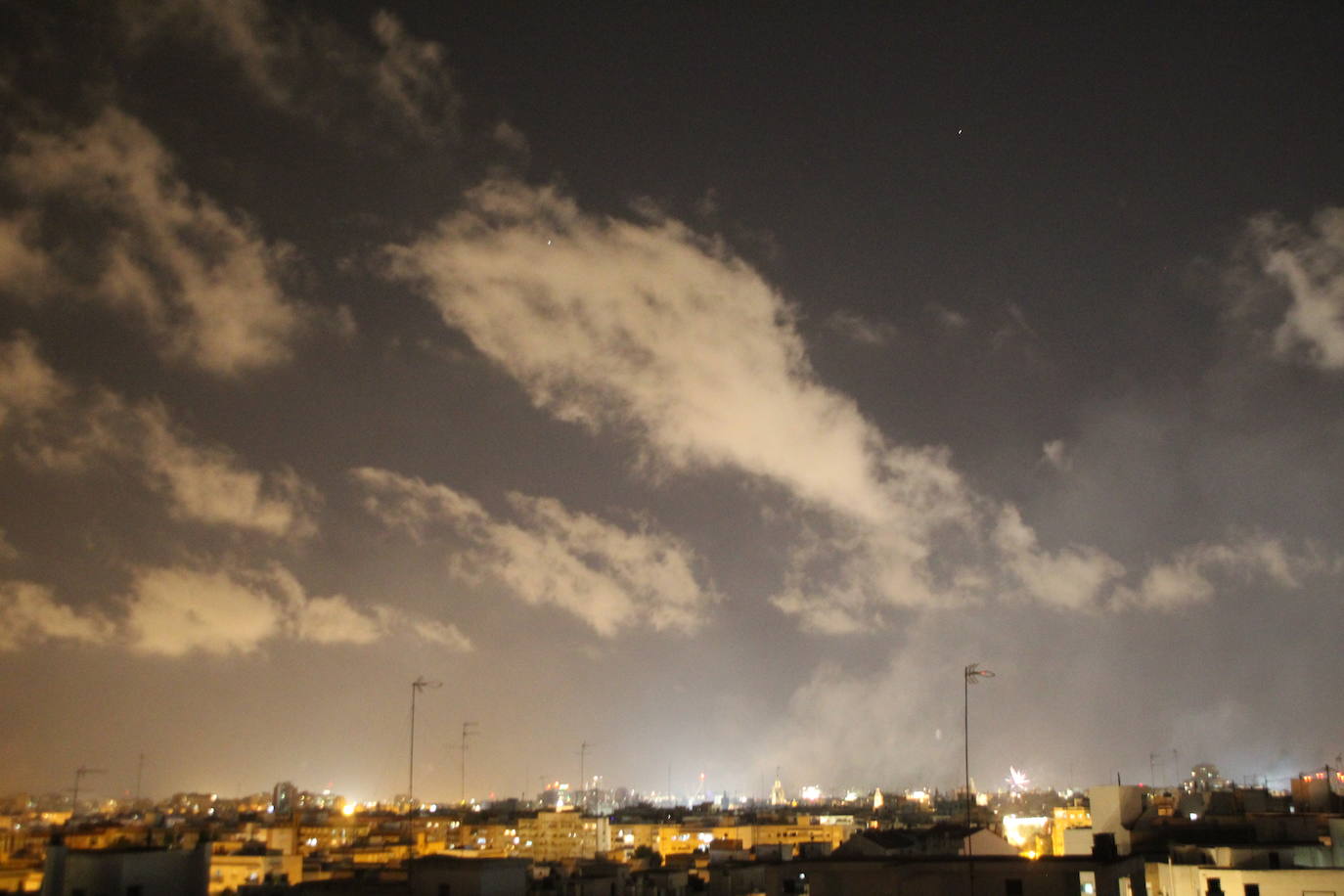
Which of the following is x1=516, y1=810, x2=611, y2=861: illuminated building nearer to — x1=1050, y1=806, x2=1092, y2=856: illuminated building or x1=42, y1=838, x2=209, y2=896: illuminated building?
x1=1050, y1=806, x2=1092, y2=856: illuminated building

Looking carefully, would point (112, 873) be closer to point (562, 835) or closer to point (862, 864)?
point (862, 864)

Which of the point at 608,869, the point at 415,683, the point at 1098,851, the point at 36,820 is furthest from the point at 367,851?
the point at 36,820

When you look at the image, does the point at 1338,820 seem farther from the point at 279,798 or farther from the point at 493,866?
the point at 279,798

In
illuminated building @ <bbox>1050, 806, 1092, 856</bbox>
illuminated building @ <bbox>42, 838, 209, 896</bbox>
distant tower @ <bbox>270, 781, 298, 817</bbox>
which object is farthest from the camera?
distant tower @ <bbox>270, 781, 298, 817</bbox>

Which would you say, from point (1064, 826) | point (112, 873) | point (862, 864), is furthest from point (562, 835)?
point (112, 873)

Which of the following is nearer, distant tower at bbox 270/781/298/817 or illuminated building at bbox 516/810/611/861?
illuminated building at bbox 516/810/611/861

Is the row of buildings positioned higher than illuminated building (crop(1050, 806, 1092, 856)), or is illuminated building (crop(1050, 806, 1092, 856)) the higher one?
the row of buildings

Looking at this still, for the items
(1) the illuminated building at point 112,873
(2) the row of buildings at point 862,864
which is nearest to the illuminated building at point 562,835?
(2) the row of buildings at point 862,864

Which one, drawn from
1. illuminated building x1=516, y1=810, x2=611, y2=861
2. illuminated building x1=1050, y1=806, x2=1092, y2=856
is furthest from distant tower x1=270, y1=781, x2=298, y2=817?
illuminated building x1=1050, y1=806, x2=1092, y2=856

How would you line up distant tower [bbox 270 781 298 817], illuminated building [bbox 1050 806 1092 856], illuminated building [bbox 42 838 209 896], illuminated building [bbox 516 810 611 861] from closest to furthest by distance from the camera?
illuminated building [bbox 42 838 209 896] < illuminated building [bbox 1050 806 1092 856] < illuminated building [bbox 516 810 611 861] < distant tower [bbox 270 781 298 817]

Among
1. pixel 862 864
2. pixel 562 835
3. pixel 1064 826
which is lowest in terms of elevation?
pixel 562 835

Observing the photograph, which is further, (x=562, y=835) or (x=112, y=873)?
(x=562, y=835)

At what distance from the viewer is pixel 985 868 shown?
29891mm

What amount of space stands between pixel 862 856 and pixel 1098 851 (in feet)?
32.6
